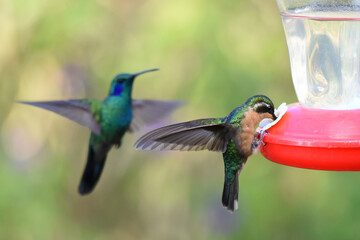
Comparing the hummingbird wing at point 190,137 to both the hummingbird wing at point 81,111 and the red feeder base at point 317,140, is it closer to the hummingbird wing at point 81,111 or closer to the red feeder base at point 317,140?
the red feeder base at point 317,140

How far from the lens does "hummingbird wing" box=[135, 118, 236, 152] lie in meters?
2.36

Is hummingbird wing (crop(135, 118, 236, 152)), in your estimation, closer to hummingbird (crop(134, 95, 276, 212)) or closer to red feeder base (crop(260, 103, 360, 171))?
hummingbird (crop(134, 95, 276, 212))

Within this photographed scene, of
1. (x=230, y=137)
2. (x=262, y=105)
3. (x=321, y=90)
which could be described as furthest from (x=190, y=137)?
(x=321, y=90)

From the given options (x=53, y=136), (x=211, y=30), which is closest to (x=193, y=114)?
(x=211, y=30)

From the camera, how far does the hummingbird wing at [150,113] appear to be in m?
3.45

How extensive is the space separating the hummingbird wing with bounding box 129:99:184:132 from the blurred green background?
1.04m

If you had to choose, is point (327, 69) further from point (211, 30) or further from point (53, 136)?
point (53, 136)

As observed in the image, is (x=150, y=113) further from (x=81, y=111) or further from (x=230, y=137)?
(x=230, y=137)

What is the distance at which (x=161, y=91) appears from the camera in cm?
457

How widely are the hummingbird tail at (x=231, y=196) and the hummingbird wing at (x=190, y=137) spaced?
23 centimetres

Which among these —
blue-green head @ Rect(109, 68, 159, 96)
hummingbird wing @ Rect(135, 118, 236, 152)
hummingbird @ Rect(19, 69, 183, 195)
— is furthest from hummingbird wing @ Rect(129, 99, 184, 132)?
hummingbird wing @ Rect(135, 118, 236, 152)

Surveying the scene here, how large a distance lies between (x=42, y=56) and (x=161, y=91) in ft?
3.13

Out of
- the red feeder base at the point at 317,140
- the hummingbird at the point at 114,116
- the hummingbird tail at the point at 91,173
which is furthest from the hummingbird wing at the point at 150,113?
the red feeder base at the point at 317,140

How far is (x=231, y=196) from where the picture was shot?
2.78 m
